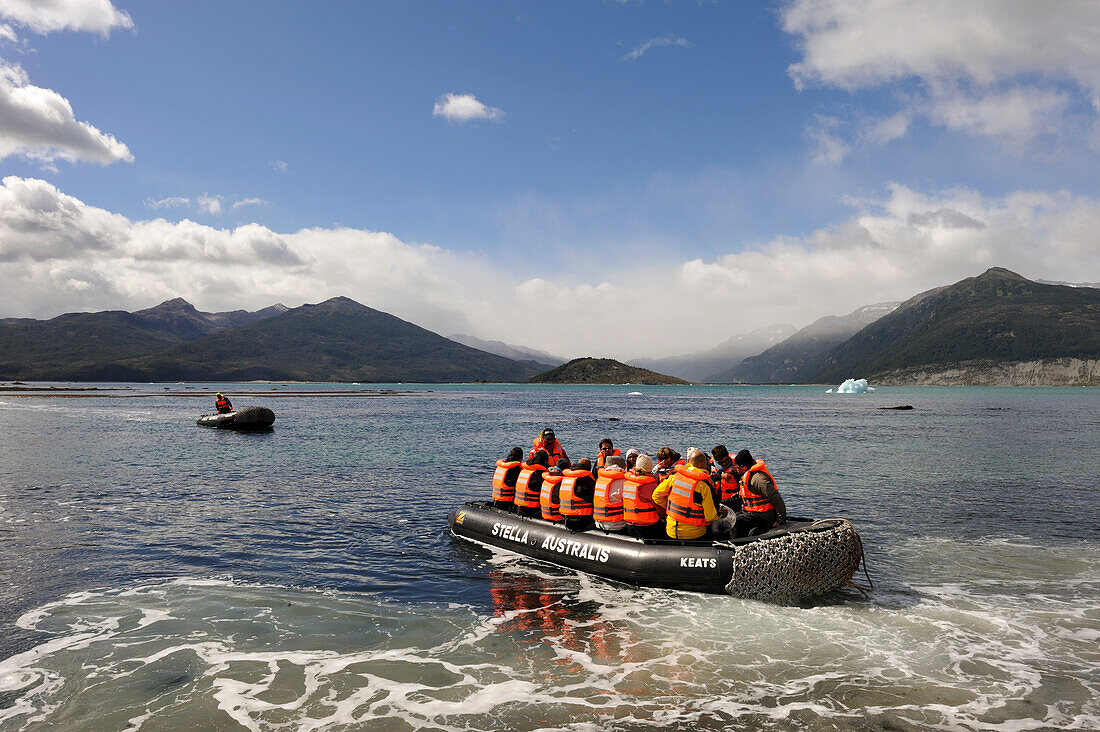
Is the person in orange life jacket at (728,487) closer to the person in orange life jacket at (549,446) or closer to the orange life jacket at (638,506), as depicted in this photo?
the orange life jacket at (638,506)

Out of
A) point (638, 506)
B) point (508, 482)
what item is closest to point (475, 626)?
point (638, 506)

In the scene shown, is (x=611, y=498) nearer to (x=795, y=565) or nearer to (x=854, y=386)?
(x=795, y=565)

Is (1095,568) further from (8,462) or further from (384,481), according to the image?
(8,462)

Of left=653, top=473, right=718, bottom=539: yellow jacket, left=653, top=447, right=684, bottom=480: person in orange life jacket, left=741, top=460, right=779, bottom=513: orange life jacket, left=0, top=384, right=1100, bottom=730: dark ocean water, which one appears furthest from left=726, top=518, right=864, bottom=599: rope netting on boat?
left=653, top=447, right=684, bottom=480: person in orange life jacket

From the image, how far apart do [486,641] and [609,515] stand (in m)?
4.64

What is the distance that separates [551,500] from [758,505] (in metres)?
5.01

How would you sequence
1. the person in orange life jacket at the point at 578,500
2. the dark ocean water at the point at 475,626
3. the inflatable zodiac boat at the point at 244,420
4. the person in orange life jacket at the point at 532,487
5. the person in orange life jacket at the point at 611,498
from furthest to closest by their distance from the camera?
the inflatable zodiac boat at the point at 244,420, the person in orange life jacket at the point at 532,487, the person in orange life jacket at the point at 578,500, the person in orange life jacket at the point at 611,498, the dark ocean water at the point at 475,626

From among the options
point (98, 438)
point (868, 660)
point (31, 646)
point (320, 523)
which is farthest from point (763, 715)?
point (98, 438)

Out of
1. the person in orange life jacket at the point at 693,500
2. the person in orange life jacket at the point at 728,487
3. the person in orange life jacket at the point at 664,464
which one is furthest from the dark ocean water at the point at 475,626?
the person in orange life jacket at the point at 728,487

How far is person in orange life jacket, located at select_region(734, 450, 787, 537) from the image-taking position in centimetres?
1352

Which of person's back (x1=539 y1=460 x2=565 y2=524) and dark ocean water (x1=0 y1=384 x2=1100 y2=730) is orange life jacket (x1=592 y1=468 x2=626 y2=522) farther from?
dark ocean water (x1=0 y1=384 x2=1100 y2=730)

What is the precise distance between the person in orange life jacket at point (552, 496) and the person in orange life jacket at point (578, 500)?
469mm

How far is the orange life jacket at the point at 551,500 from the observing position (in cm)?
1548

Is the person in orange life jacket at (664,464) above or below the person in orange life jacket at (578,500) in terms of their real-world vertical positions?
above
